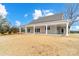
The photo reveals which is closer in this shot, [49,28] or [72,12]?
[72,12]

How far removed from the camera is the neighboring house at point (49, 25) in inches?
249

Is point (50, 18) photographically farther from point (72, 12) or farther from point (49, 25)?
point (72, 12)

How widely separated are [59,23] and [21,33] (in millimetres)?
1286

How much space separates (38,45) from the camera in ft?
19.9

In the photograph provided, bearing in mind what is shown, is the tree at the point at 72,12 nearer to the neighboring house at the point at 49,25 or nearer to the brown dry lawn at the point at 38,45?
the neighboring house at the point at 49,25

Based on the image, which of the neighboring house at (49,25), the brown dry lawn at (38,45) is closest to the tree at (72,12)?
the neighboring house at (49,25)

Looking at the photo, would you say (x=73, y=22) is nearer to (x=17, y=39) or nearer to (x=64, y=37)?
(x=64, y=37)

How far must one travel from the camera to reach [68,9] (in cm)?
611

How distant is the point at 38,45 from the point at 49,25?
0.89 m

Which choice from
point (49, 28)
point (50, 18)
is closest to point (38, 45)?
point (49, 28)

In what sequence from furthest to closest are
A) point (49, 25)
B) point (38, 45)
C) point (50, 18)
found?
1. point (49, 25)
2. point (50, 18)
3. point (38, 45)

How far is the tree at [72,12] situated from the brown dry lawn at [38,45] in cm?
50

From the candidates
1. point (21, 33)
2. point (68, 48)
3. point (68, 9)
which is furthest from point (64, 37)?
point (21, 33)

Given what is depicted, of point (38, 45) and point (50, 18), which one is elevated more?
point (50, 18)
